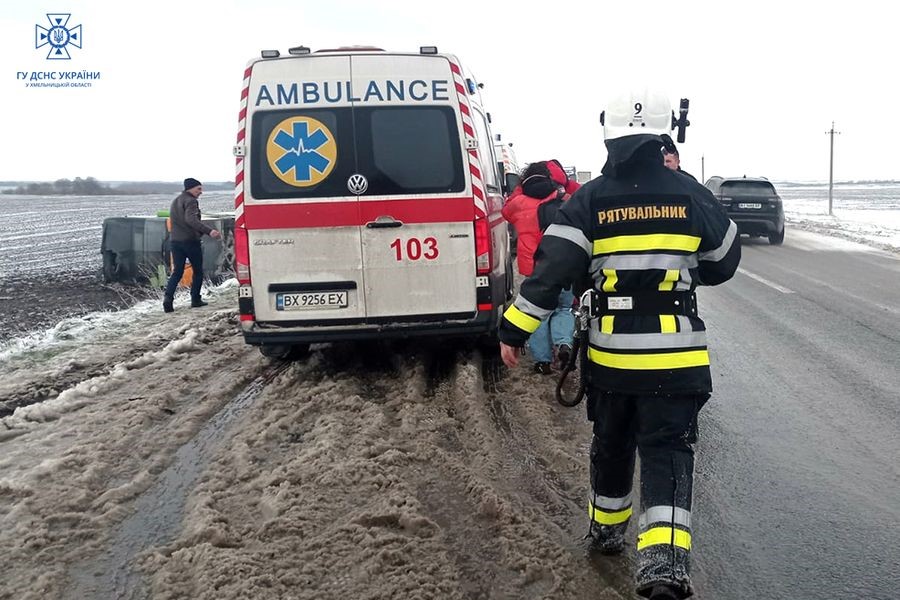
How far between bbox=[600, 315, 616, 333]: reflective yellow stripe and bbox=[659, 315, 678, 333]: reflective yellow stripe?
18 centimetres

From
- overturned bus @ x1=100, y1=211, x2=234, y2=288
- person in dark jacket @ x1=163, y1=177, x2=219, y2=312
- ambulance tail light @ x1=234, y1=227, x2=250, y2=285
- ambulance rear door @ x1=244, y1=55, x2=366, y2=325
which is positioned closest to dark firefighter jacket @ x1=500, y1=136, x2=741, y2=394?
ambulance rear door @ x1=244, y1=55, x2=366, y2=325

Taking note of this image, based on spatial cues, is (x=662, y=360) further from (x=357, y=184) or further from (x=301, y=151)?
(x=301, y=151)

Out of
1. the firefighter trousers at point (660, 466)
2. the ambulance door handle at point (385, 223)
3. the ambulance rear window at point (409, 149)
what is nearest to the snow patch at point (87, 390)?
the ambulance door handle at point (385, 223)

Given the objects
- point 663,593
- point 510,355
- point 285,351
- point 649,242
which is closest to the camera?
point 663,593

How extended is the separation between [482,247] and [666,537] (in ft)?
11.6

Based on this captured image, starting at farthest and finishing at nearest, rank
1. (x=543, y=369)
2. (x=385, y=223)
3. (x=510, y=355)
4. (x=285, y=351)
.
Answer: (x=285, y=351) → (x=543, y=369) → (x=385, y=223) → (x=510, y=355)

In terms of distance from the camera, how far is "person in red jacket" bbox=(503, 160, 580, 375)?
659 cm

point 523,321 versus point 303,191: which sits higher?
point 303,191

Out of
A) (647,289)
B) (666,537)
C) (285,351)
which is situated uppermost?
(647,289)

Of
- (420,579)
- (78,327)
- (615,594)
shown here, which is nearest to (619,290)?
(615,594)

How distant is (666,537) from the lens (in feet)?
9.64

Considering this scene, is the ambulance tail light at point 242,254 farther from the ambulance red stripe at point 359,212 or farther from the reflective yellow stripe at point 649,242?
the reflective yellow stripe at point 649,242

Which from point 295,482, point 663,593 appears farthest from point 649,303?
point 295,482

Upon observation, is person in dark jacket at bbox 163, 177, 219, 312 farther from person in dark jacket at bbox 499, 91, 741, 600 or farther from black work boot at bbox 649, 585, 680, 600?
black work boot at bbox 649, 585, 680, 600
